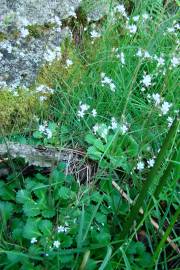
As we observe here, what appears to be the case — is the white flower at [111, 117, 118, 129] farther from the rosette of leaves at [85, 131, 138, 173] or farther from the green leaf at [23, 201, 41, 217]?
the green leaf at [23, 201, 41, 217]

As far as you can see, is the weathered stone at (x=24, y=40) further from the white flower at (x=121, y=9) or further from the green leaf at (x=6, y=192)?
the green leaf at (x=6, y=192)

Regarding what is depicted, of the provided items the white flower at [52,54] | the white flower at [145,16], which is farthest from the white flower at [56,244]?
the white flower at [145,16]

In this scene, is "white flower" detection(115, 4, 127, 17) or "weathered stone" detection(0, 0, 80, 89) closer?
"weathered stone" detection(0, 0, 80, 89)

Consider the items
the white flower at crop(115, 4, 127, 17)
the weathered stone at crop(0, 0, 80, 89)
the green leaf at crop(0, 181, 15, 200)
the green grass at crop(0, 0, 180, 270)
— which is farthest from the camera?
the white flower at crop(115, 4, 127, 17)

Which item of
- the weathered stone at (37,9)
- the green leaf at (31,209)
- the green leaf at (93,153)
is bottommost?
the green leaf at (31,209)

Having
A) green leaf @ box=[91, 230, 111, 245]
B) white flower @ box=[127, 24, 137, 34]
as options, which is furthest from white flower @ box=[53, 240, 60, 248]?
white flower @ box=[127, 24, 137, 34]

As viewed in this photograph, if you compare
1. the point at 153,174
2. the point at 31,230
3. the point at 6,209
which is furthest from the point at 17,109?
the point at 153,174

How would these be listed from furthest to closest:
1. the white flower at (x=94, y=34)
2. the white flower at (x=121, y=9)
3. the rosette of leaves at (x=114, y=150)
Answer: the white flower at (x=121, y=9) < the white flower at (x=94, y=34) < the rosette of leaves at (x=114, y=150)
